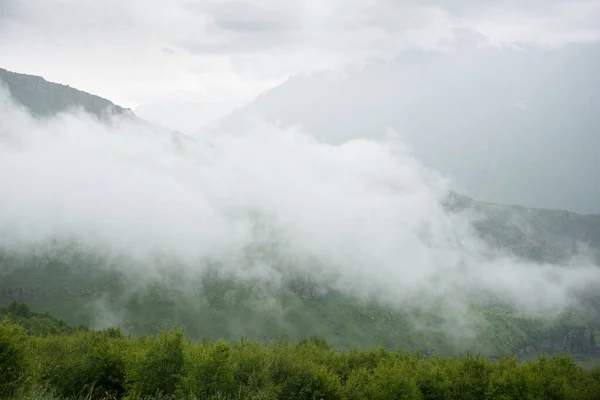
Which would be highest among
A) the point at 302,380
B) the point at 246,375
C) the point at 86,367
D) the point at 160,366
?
the point at 246,375

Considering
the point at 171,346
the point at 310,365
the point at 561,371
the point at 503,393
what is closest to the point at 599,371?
the point at 561,371

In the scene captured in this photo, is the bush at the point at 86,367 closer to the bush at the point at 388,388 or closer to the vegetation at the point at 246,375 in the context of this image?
the vegetation at the point at 246,375

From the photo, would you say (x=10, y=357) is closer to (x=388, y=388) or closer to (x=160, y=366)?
(x=160, y=366)

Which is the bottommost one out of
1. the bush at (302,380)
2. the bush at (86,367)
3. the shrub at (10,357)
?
the bush at (86,367)

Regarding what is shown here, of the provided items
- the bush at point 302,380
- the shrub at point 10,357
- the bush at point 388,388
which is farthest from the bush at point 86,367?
the bush at point 388,388

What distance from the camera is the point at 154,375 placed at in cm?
5406

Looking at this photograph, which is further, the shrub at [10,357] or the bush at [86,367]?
the bush at [86,367]

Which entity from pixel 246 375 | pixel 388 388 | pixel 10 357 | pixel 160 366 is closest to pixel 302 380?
pixel 246 375

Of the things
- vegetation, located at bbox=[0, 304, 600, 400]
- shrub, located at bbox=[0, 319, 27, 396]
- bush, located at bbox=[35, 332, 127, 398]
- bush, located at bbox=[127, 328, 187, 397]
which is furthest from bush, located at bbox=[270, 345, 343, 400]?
shrub, located at bbox=[0, 319, 27, 396]

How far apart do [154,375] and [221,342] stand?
946cm

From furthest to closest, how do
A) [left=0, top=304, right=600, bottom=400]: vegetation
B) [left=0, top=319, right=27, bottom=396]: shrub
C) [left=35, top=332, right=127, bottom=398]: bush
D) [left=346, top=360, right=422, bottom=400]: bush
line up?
[left=346, top=360, right=422, bottom=400]: bush < [left=35, top=332, right=127, bottom=398]: bush < [left=0, top=304, right=600, bottom=400]: vegetation < [left=0, top=319, right=27, bottom=396]: shrub

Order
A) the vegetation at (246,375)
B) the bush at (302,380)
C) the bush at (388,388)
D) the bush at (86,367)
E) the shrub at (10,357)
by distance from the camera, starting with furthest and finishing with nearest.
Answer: the bush at (302,380)
the bush at (388,388)
the bush at (86,367)
the vegetation at (246,375)
the shrub at (10,357)

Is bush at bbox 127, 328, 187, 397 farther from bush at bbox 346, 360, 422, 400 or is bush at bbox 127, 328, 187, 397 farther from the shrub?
bush at bbox 346, 360, 422, 400

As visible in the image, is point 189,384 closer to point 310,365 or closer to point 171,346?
Result: point 171,346
